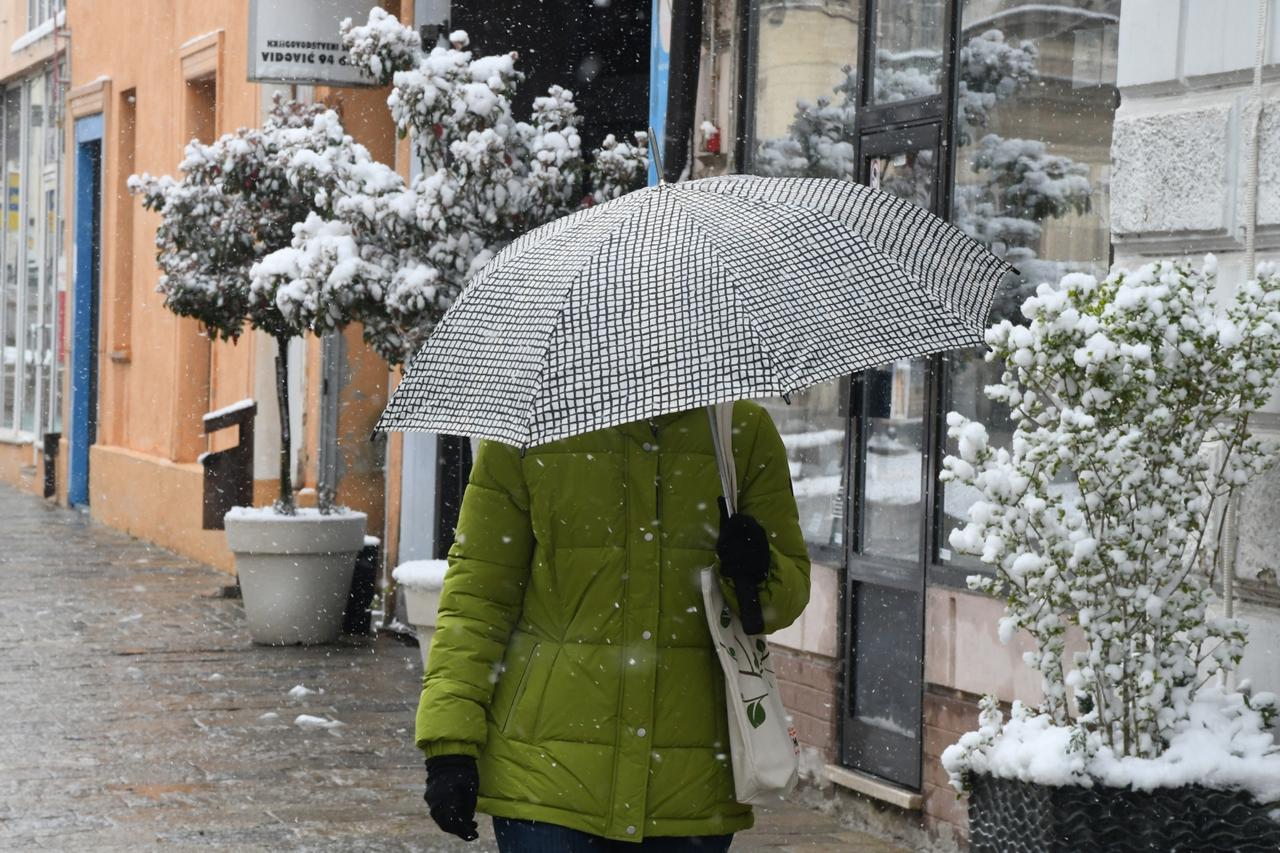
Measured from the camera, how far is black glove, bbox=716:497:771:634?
362 centimetres

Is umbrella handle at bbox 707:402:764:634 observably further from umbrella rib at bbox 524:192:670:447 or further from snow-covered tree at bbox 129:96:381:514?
snow-covered tree at bbox 129:96:381:514

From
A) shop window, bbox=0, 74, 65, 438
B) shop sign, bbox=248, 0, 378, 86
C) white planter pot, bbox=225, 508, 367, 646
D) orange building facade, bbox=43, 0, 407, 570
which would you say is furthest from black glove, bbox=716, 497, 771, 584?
shop window, bbox=0, 74, 65, 438

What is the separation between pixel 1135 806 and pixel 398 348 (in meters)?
6.05

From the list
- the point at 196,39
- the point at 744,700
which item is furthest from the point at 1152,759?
the point at 196,39

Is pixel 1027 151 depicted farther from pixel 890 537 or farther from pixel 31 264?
pixel 31 264

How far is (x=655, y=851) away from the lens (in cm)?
367

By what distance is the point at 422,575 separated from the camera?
9258 mm

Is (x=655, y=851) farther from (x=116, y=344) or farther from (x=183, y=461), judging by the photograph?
(x=116, y=344)

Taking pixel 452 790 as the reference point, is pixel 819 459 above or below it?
above

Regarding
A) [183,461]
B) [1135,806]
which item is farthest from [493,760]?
[183,461]

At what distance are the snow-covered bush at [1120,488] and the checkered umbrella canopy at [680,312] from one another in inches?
10.0

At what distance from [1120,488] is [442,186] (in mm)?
5194

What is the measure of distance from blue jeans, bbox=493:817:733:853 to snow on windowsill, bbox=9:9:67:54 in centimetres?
1917

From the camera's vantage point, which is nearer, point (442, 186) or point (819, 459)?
point (819, 459)
